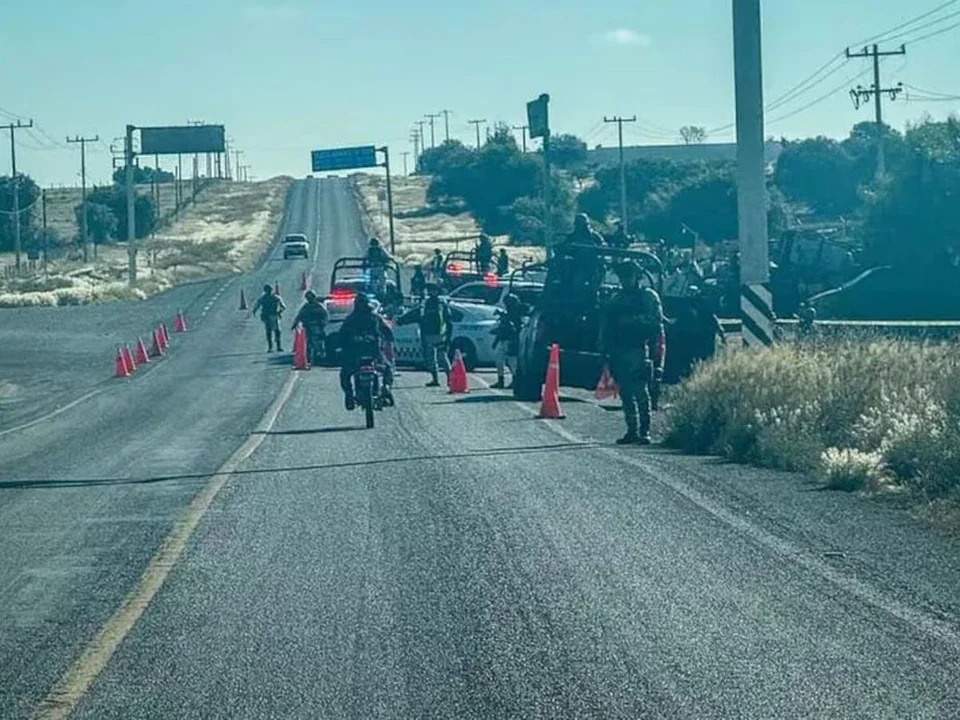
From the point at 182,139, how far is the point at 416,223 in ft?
83.1

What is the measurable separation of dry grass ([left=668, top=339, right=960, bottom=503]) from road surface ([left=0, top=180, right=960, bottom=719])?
0.63 m

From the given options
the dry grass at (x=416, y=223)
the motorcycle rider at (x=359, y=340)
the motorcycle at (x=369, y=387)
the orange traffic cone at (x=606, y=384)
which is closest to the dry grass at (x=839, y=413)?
the orange traffic cone at (x=606, y=384)

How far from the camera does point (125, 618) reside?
9938mm

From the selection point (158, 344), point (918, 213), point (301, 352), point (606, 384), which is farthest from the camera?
point (918, 213)

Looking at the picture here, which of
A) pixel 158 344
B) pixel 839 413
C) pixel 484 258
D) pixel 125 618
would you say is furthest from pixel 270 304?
pixel 125 618

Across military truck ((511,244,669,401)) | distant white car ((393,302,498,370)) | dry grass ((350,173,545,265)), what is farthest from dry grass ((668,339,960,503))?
dry grass ((350,173,545,265))

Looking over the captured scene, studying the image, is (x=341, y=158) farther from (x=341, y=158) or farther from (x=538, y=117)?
(x=538, y=117)

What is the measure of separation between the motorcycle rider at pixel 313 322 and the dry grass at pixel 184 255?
37736 mm

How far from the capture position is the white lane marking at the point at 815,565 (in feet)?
29.9

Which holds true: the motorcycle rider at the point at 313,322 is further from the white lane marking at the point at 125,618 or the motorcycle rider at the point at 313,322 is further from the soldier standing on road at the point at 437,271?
the white lane marking at the point at 125,618

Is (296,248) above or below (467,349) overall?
above

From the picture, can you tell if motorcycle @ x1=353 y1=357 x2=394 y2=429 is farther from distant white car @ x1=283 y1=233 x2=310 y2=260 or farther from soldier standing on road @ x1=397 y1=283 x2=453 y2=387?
distant white car @ x1=283 y1=233 x2=310 y2=260

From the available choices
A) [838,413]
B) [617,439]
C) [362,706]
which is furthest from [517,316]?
[362,706]

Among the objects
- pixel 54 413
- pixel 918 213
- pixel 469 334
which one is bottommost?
pixel 54 413
